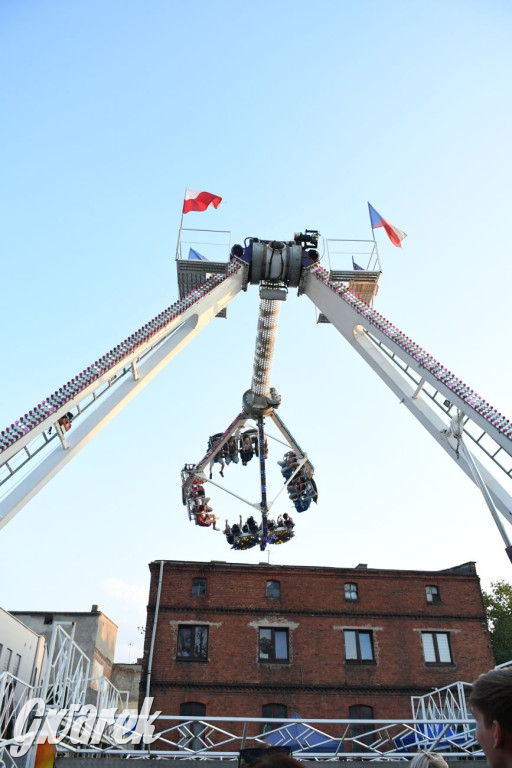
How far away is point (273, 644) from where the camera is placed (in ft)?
87.1

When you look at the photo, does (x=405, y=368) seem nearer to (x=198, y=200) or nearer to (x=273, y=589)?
Answer: (x=198, y=200)

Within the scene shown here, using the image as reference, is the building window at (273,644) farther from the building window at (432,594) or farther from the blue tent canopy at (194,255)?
the blue tent canopy at (194,255)

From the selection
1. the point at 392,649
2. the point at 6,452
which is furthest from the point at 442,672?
the point at 6,452

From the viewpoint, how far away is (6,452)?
36.3 feet

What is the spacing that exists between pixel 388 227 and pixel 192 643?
18446 millimetres

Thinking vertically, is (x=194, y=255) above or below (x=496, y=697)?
above

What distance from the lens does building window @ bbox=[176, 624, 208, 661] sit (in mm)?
25844

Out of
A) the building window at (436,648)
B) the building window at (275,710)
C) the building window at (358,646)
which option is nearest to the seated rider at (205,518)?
the building window at (275,710)

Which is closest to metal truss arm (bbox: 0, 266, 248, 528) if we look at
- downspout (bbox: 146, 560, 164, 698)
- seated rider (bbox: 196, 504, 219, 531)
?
seated rider (bbox: 196, 504, 219, 531)

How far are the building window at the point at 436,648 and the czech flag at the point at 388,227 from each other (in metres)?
17.8

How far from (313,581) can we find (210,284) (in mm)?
16473

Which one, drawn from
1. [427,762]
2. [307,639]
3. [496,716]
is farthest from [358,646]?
[496,716]

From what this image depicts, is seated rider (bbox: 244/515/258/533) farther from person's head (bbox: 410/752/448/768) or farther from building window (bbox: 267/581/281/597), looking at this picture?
person's head (bbox: 410/752/448/768)

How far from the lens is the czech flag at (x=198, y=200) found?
17.1 meters
